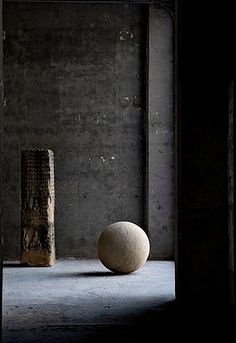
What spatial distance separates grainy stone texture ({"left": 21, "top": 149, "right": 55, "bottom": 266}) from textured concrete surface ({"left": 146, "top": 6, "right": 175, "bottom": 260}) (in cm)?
266

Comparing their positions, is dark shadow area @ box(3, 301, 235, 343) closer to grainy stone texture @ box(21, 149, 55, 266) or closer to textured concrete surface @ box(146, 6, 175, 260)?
grainy stone texture @ box(21, 149, 55, 266)

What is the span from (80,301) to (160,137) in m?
6.87

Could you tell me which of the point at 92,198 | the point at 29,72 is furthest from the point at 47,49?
the point at 92,198

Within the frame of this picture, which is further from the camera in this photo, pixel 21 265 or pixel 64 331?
pixel 21 265

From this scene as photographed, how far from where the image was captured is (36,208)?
13203 millimetres

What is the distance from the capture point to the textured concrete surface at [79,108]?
15.1 m

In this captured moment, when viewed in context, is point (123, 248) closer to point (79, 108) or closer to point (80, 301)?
point (80, 301)

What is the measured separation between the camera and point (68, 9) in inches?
600

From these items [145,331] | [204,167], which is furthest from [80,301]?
[204,167]

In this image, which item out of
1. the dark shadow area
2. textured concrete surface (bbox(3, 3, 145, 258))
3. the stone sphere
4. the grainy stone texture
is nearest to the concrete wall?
textured concrete surface (bbox(3, 3, 145, 258))

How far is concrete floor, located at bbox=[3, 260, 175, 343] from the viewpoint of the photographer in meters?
6.61

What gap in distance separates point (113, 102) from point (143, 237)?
472cm

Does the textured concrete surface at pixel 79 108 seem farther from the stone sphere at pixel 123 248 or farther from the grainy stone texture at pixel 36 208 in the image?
the stone sphere at pixel 123 248

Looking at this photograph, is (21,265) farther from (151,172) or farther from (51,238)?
(151,172)
